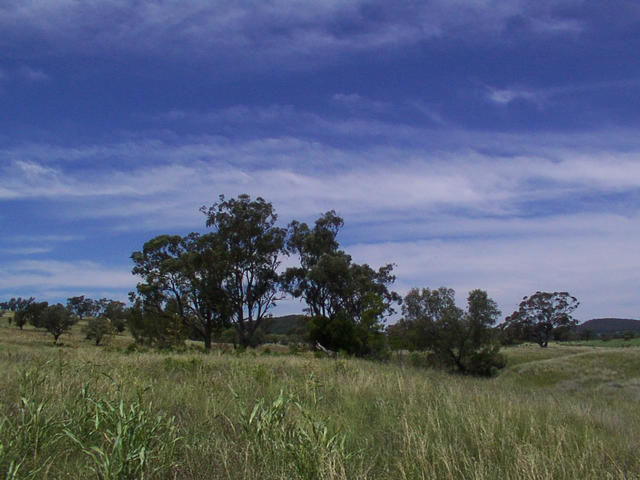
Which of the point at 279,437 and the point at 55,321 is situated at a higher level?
the point at 279,437

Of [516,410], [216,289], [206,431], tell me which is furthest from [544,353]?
[206,431]

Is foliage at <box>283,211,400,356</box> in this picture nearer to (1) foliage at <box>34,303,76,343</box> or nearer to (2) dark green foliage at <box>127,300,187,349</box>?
(2) dark green foliage at <box>127,300,187,349</box>

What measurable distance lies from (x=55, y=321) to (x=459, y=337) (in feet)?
161

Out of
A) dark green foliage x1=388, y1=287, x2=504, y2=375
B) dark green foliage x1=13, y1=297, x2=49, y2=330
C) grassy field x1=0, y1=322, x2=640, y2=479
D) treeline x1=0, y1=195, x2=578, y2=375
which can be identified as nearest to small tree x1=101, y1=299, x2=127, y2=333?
dark green foliage x1=13, y1=297, x2=49, y2=330

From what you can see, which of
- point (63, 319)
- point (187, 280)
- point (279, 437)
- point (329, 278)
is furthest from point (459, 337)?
point (63, 319)

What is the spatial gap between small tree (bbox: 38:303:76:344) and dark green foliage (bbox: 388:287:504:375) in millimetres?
43470

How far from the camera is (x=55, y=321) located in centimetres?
5459

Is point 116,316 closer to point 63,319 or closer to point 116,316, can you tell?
point 116,316

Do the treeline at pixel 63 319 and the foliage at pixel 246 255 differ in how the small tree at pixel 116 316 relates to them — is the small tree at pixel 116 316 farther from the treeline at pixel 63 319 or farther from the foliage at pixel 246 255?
the foliage at pixel 246 255

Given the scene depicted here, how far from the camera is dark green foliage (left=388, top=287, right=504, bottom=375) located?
33.0m

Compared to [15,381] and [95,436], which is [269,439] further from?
[15,381]

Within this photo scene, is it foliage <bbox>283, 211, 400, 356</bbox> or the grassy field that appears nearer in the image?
the grassy field

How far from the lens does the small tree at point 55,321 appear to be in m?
54.6

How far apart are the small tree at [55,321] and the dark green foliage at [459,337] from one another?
4347 centimetres
